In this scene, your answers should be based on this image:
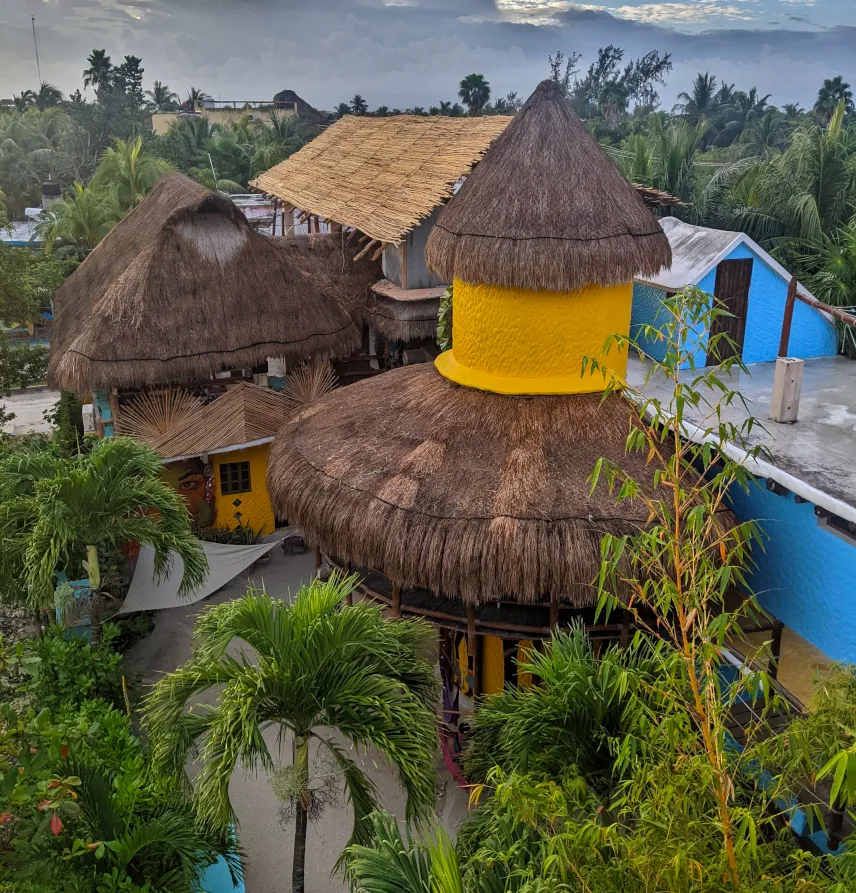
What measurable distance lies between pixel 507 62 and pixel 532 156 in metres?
139

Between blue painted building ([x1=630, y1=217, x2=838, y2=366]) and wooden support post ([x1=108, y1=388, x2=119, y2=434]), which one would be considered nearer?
blue painted building ([x1=630, y1=217, x2=838, y2=366])

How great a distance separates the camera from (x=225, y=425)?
584 inches

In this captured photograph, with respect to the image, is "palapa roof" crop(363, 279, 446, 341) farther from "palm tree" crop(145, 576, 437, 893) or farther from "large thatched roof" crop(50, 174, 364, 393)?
"palm tree" crop(145, 576, 437, 893)

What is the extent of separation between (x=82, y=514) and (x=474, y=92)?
240ft

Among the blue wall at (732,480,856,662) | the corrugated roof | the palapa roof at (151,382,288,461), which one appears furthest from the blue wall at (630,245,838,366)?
the palapa roof at (151,382,288,461)

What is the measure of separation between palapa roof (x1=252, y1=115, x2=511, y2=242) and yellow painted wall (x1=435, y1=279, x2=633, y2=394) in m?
4.50

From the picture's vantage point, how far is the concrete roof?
10320mm

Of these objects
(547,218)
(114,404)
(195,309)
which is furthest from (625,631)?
(114,404)

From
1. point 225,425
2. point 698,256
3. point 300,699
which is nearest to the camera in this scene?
point 300,699

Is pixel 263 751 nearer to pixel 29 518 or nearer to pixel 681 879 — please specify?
pixel 681 879

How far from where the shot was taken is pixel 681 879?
404 centimetres

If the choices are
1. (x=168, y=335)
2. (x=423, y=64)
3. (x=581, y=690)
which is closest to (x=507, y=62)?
(x=423, y=64)

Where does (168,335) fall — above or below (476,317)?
below

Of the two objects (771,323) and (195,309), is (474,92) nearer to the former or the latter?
(195,309)
